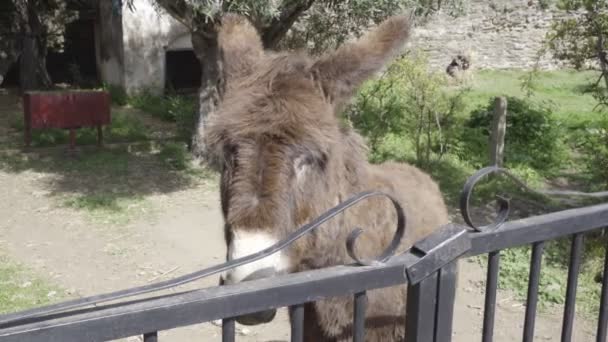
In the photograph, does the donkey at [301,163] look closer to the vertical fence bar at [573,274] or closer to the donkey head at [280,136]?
the donkey head at [280,136]

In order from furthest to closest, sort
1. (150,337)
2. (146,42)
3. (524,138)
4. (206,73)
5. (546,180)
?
(146,42), (524,138), (206,73), (546,180), (150,337)

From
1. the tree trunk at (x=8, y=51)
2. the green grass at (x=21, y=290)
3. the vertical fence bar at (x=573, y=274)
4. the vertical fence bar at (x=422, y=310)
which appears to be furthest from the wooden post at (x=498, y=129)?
the tree trunk at (x=8, y=51)

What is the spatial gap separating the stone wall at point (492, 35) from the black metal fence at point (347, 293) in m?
17.8

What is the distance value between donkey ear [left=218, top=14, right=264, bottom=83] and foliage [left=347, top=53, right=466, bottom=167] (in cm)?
590

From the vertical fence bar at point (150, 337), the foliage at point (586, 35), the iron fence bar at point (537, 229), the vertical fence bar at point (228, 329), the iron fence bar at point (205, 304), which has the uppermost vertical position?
the foliage at point (586, 35)

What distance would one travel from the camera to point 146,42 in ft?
49.4

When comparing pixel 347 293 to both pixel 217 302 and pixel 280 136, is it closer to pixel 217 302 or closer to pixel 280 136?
pixel 217 302

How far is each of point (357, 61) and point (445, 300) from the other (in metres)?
1.18

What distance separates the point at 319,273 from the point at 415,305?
31cm

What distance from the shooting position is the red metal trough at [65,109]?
10117 mm

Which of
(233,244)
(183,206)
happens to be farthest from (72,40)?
(233,244)

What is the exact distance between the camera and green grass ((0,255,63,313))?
5203 millimetres

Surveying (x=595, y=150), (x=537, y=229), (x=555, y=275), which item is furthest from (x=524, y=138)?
(x=537, y=229)

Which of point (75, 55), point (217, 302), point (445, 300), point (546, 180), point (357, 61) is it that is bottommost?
point (546, 180)
